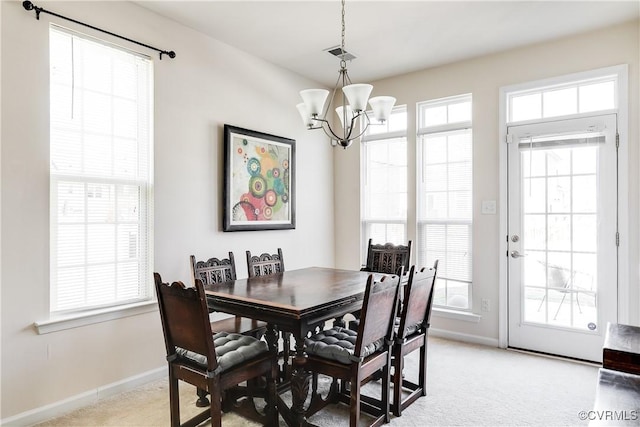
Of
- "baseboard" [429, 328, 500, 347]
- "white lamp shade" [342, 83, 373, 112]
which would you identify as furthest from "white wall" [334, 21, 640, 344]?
"white lamp shade" [342, 83, 373, 112]

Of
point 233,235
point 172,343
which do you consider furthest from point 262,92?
point 172,343

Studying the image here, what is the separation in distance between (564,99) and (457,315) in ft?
7.66

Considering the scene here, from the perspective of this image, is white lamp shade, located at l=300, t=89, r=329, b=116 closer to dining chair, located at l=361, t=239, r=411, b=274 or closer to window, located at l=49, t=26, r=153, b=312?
window, located at l=49, t=26, r=153, b=312

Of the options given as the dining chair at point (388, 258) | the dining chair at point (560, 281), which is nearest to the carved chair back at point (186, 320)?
the dining chair at point (388, 258)

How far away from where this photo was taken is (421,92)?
4.43 meters

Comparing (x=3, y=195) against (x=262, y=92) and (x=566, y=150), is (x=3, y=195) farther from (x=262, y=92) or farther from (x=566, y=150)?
(x=566, y=150)

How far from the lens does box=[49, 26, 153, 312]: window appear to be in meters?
2.63

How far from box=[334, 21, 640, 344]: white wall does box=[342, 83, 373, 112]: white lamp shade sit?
199 centimetres

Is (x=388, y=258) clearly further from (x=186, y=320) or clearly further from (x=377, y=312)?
(x=186, y=320)

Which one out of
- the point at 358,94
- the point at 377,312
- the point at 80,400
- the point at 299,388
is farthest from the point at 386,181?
the point at 80,400

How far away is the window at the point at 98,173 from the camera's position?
2.63m

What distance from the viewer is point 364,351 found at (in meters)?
2.20

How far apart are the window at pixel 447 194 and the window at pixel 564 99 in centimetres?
49

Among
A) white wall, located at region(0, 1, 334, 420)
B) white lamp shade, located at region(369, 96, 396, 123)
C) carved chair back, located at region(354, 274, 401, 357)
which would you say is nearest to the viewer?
carved chair back, located at region(354, 274, 401, 357)
